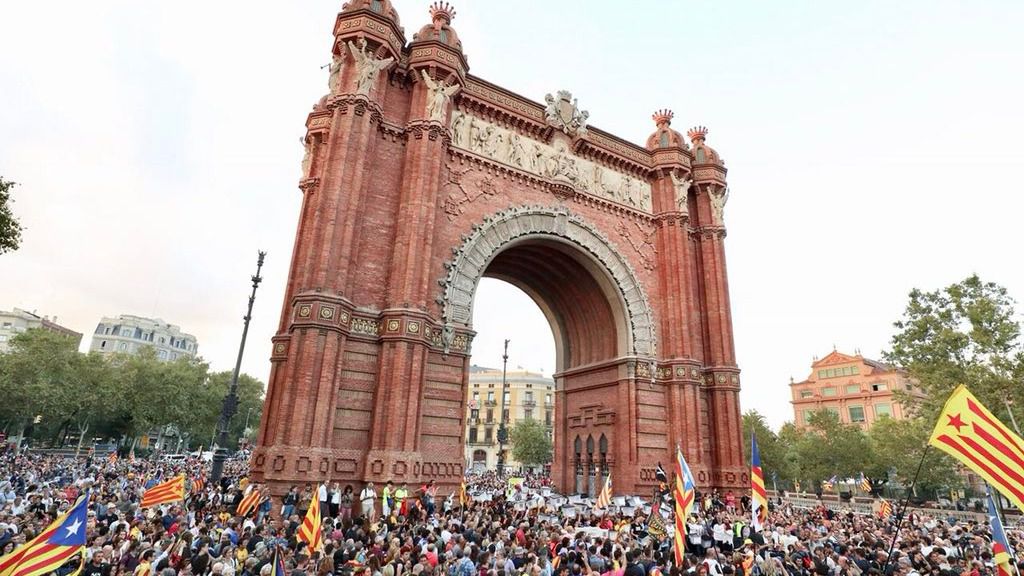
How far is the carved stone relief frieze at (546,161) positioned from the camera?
929 inches

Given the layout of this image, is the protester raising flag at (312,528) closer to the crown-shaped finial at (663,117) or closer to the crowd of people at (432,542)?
the crowd of people at (432,542)

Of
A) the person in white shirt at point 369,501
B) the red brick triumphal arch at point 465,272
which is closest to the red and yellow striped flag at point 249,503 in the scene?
the red brick triumphal arch at point 465,272

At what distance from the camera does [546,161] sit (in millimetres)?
25359

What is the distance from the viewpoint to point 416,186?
802 inches

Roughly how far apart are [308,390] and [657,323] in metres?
16.8

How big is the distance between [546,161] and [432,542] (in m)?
18.6

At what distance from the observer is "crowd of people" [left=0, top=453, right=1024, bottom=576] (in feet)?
29.8

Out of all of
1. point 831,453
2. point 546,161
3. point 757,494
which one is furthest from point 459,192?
point 831,453

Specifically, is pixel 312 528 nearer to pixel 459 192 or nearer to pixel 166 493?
pixel 166 493

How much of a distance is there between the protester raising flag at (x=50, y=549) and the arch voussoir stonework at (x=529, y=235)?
45.1 feet

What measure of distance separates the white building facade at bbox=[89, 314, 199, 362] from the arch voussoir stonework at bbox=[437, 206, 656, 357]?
4053 inches

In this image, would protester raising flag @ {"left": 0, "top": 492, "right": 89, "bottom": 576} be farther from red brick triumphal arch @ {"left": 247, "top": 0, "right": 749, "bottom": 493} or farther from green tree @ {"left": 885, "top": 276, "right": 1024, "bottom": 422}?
green tree @ {"left": 885, "top": 276, "right": 1024, "bottom": 422}

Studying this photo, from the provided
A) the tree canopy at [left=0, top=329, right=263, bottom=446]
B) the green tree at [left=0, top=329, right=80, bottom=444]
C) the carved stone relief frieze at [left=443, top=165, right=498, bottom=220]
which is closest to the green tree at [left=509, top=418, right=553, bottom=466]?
the tree canopy at [left=0, top=329, right=263, bottom=446]

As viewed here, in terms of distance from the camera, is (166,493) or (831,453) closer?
(166,493)
